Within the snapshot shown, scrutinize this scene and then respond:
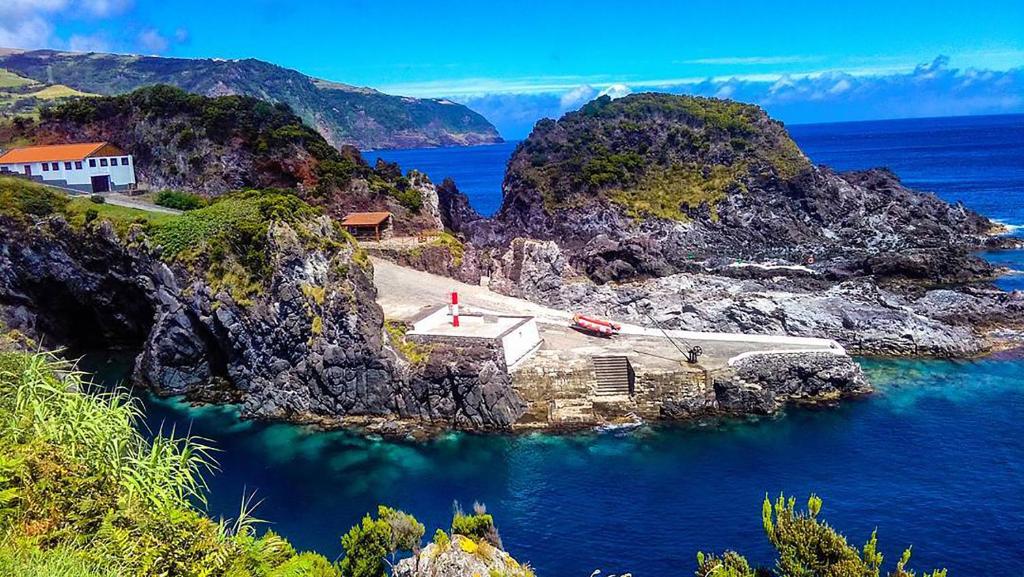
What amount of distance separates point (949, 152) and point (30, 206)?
7791 inches

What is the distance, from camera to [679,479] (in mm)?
31453

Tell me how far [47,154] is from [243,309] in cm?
2908

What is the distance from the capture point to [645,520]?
28.3 m

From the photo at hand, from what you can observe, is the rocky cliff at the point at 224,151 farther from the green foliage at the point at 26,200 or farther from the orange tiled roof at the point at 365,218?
the green foliage at the point at 26,200

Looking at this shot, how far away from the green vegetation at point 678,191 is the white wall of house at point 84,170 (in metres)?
48.4

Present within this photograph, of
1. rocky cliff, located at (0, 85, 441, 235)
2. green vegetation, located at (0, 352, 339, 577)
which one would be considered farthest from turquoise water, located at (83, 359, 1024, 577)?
rocky cliff, located at (0, 85, 441, 235)

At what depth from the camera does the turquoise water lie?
26.7 metres

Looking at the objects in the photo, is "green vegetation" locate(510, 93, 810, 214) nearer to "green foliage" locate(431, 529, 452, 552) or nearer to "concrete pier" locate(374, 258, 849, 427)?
"concrete pier" locate(374, 258, 849, 427)

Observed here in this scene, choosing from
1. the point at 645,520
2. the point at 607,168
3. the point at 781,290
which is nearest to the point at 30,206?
the point at 645,520

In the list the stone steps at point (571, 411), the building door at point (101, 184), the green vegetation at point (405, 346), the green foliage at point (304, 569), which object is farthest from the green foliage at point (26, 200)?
the green foliage at point (304, 569)

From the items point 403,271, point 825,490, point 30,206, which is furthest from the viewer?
point 403,271

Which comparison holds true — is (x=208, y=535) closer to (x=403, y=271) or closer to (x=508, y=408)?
(x=508, y=408)

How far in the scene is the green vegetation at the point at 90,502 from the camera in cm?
1165

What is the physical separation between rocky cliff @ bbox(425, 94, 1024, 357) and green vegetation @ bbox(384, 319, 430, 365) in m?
15.2
